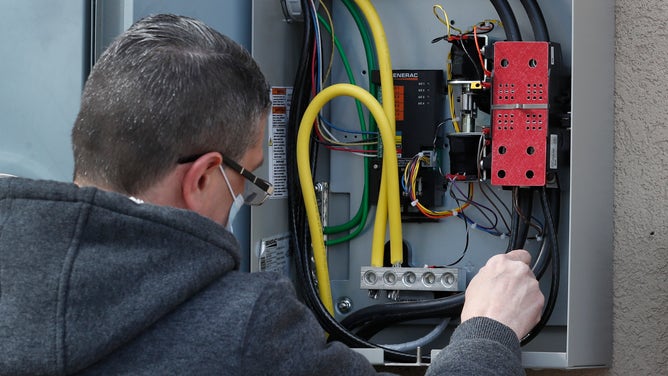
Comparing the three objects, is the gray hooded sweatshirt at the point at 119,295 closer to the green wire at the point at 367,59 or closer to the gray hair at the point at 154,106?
the gray hair at the point at 154,106

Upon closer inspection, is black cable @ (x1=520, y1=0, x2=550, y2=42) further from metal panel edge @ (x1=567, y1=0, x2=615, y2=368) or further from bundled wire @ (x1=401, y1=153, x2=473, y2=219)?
bundled wire @ (x1=401, y1=153, x2=473, y2=219)

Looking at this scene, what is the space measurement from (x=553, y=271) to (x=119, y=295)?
1.08 meters

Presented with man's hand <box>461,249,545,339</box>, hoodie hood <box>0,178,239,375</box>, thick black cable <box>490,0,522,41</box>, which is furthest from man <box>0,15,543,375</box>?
thick black cable <box>490,0,522,41</box>

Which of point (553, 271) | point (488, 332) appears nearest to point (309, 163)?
point (553, 271)

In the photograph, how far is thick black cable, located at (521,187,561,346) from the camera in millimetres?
1761

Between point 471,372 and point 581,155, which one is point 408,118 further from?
point 471,372

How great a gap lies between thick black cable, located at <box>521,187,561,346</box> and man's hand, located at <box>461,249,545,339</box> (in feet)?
1.11

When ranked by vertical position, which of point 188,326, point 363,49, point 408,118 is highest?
point 363,49

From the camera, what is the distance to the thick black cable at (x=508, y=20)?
1.83 meters

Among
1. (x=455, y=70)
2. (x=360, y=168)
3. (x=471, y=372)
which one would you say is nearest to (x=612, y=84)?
(x=455, y=70)

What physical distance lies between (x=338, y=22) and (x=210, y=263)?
118 cm

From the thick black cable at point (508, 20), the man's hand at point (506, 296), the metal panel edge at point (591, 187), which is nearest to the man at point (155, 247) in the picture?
the man's hand at point (506, 296)

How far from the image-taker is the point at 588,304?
5.75 ft

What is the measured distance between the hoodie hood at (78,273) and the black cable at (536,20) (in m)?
1.11
